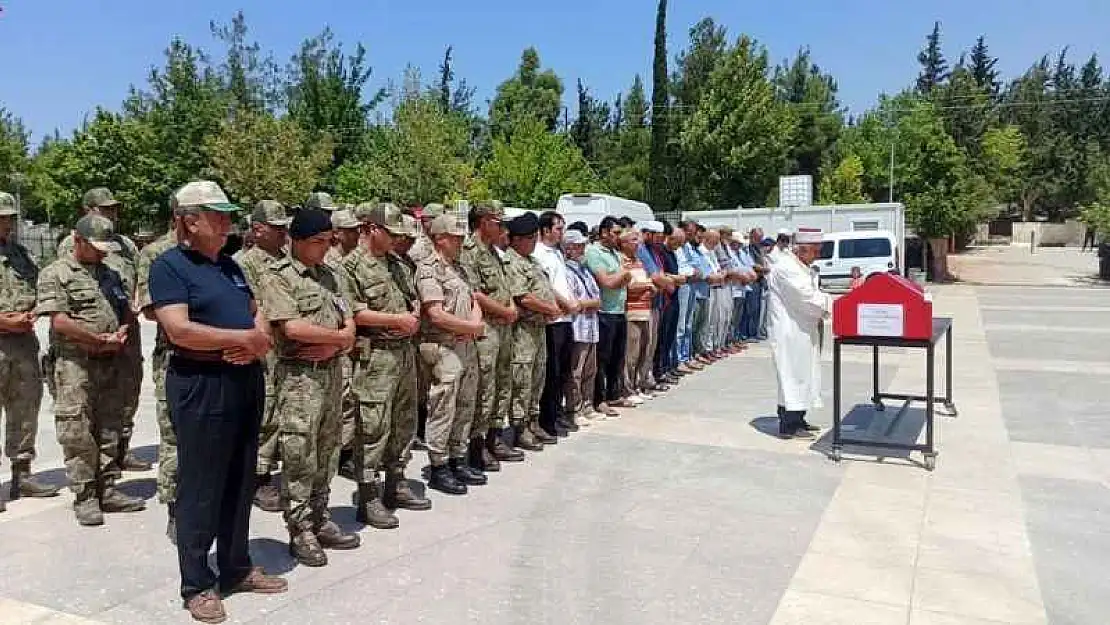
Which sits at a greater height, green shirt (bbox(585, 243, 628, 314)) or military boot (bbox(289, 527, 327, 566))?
green shirt (bbox(585, 243, 628, 314))

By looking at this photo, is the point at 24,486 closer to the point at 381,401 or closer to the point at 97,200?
the point at 97,200

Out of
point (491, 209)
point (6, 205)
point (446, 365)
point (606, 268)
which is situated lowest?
point (446, 365)

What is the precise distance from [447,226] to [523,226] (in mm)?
1025

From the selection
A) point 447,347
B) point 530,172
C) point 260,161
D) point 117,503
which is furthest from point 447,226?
point 530,172

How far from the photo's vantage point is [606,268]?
314 inches

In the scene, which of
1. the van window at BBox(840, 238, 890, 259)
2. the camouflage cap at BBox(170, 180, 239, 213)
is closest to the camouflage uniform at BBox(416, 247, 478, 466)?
the camouflage cap at BBox(170, 180, 239, 213)

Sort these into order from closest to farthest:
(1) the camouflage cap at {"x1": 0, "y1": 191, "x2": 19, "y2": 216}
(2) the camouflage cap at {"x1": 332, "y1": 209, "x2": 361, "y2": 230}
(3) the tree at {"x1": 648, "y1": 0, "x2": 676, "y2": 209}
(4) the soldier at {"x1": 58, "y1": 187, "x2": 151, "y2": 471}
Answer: (2) the camouflage cap at {"x1": 332, "y1": 209, "x2": 361, "y2": 230}
(1) the camouflage cap at {"x1": 0, "y1": 191, "x2": 19, "y2": 216}
(4) the soldier at {"x1": 58, "y1": 187, "x2": 151, "y2": 471}
(3) the tree at {"x1": 648, "y1": 0, "x2": 676, "y2": 209}

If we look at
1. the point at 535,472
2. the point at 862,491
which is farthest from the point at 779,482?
the point at 535,472

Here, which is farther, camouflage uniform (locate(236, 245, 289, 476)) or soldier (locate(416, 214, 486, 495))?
soldier (locate(416, 214, 486, 495))

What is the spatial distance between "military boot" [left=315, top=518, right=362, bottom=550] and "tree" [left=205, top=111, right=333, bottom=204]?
23.7 m

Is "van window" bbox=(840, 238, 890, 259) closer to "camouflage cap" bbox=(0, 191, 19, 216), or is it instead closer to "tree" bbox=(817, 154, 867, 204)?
"tree" bbox=(817, 154, 867, 204)

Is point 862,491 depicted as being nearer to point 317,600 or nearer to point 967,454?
point 967,454

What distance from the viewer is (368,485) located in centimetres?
498

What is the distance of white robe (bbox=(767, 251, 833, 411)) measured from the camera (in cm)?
709
